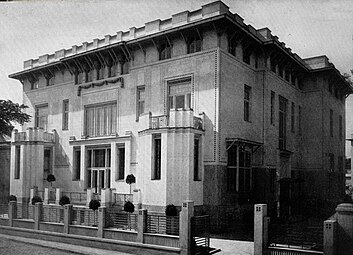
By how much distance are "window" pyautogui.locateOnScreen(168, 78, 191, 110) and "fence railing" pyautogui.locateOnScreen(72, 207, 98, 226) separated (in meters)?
7.52

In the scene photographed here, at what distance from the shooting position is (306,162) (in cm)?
2780

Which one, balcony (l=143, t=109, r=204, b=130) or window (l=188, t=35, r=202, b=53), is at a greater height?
window (l=188, t=35, r=202, b=53)

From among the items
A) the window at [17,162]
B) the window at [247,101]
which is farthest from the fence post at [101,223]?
the window at [17,162]

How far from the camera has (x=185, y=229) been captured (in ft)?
45.4

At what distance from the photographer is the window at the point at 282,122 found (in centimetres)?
2542

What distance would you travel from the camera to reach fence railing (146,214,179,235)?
14.8 metres

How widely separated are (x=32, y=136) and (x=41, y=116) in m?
3.22

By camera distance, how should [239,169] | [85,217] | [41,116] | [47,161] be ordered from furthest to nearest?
[41,116] < [47,161] < [239,169] < [85,217]

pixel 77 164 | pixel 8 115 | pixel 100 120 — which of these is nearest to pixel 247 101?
pixel 100 120

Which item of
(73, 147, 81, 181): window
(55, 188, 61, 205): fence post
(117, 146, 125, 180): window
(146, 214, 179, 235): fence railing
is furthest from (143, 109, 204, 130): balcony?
(73, 147, 81, 181): window

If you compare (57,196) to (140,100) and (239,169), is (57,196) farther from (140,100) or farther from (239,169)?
(239,169)

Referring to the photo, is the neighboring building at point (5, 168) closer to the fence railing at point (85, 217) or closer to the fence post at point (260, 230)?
the fence railing at point (85, 217)

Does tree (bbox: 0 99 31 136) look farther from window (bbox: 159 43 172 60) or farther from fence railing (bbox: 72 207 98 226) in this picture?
window (bbox: 159 43 172 60)

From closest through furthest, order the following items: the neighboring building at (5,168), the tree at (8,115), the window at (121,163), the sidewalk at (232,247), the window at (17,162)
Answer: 1. the sidewalk at (232,247)
2. the window at (121,163)
3. the tree at (8,115)
4. the window at (17,162)
5. the neighboring building at (5,168)
